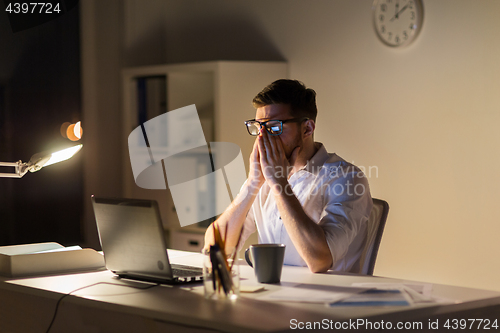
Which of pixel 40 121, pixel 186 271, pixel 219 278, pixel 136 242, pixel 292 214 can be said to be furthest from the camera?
pixel 40 121

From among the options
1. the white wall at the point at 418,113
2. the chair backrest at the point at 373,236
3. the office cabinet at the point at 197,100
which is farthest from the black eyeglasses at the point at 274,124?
the office cabinet at the point at 197,100

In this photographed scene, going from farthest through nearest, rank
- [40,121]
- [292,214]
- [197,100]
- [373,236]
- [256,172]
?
[197,100] → [40,121] → [256,172] → [373,236] → [292,214]

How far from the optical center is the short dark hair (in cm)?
191


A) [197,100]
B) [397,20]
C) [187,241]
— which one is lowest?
[187,241]

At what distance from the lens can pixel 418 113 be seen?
273 centimetres

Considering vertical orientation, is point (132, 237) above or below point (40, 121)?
below

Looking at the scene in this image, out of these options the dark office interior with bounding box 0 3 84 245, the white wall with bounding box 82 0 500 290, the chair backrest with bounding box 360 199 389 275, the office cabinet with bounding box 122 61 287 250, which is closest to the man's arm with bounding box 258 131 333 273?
the chair backrest with bounding box 360 199 389 275

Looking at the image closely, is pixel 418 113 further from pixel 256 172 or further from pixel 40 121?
pixel 40 121

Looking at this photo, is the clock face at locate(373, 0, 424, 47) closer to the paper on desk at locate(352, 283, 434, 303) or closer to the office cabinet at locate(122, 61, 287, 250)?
the office cabinet at locate(122, 61, 287, 250)

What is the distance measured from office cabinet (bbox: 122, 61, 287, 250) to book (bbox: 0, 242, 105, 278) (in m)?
1.63

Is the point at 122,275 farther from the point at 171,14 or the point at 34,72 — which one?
the point at 171,14

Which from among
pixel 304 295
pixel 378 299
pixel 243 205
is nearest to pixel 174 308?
pixel 304 295

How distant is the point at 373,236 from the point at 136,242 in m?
0.82

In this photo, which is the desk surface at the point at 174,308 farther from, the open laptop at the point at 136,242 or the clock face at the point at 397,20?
the clock face at the point at 397,20
